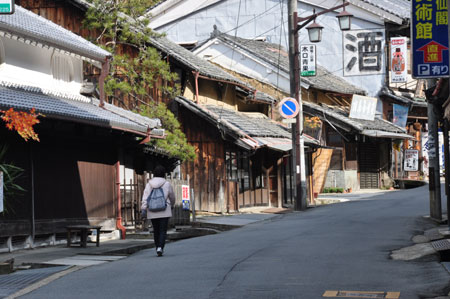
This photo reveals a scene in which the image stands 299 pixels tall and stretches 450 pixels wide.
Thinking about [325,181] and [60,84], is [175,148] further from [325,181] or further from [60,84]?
[325,181]

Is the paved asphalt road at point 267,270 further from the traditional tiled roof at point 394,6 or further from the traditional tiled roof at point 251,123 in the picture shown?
the traditional tiled roof at point 394,6

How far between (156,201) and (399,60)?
3227cm

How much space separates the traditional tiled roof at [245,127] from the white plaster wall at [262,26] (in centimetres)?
1216

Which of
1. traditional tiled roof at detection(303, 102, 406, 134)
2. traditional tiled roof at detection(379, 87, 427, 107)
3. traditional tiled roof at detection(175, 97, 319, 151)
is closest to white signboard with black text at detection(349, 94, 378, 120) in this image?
traditional tiled roof at detection(303, 102, 406, 134)

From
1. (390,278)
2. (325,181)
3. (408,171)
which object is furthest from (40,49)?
(408,171)

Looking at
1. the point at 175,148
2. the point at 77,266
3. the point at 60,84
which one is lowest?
the point at 77,266

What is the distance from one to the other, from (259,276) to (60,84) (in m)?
12.6

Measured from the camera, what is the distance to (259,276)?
10742 mm

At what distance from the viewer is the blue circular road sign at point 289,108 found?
93.6 ft

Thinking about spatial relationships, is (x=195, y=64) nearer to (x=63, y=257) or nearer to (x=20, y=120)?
(x=63, y=257)

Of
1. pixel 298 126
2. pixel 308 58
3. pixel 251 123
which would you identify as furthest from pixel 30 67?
pixel 308 58

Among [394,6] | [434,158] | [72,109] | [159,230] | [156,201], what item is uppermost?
[394,6]

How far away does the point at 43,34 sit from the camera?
18.5m

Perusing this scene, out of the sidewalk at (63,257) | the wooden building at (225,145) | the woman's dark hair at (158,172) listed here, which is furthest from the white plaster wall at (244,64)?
the woman's dark hair at (158,172)
